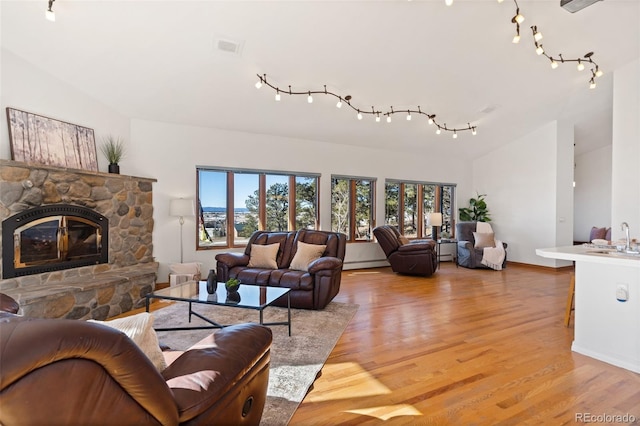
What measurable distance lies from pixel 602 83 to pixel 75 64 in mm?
7778

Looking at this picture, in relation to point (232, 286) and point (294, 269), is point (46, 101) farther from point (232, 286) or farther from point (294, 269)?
point (294, 269)

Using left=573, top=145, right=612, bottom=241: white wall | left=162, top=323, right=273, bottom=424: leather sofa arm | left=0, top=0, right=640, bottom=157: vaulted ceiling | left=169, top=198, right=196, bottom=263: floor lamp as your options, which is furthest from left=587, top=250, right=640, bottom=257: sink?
left=573, top=145, right=612, bottom=241: white wall

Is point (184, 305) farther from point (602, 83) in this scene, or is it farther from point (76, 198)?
point (602, 83)

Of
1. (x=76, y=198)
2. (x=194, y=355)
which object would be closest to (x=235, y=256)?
(x=76, y=198)

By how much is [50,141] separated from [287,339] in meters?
3.62

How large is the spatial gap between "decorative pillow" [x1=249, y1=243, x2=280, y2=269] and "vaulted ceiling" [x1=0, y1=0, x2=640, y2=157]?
215 cm

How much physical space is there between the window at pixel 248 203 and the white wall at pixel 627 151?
4.87m

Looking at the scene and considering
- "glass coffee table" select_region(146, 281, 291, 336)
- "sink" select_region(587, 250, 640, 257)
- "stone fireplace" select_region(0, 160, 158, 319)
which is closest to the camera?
"sink" select_region(587, 250, 640, 257)

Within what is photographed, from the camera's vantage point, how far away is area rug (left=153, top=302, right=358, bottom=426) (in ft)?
6.98

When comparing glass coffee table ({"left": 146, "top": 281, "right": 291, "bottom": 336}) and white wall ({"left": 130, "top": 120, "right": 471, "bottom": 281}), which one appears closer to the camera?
glass coffee table ({"left": 146, "top": 281, "right": 291, "bottom": 336})

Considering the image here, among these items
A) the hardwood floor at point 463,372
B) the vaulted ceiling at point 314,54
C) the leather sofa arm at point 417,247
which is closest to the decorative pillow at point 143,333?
the hardwood floor at point 463,372

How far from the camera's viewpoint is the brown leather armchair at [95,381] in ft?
2.50

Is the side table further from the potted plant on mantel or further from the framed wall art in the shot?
the framed wall art

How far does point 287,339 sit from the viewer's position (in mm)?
3096
